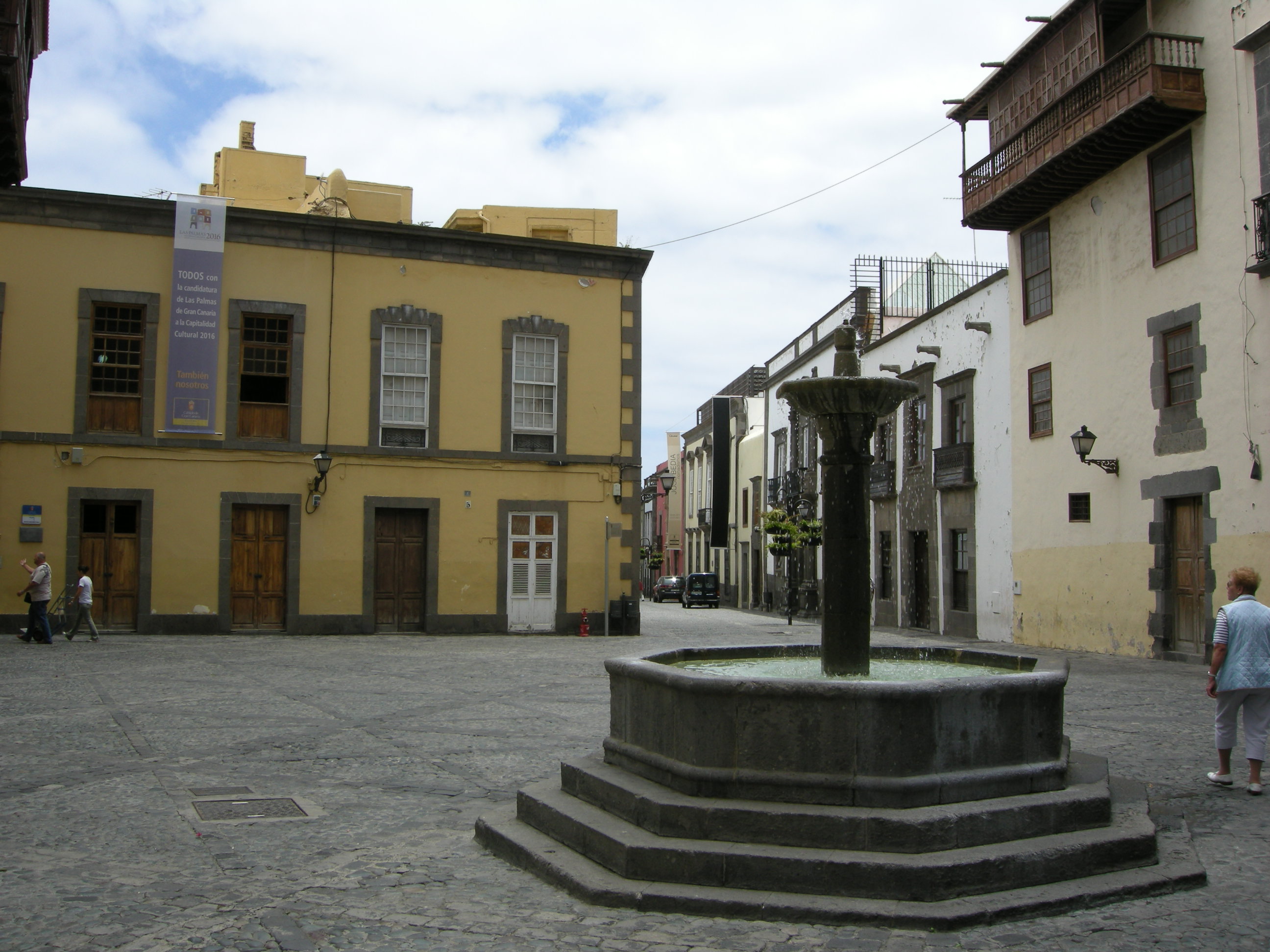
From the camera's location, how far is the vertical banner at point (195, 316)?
2080 cm

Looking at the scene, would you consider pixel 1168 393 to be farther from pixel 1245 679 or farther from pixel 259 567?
pixel 259 567

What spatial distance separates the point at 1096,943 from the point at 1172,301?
14827 mm

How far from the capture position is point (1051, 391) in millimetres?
20766

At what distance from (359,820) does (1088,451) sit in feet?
50.7

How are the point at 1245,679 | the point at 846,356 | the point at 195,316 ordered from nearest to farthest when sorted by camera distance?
the point at 1245,679 < the point at 846,356 < the point at 195,316

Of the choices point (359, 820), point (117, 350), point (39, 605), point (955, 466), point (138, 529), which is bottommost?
point (359, 820)

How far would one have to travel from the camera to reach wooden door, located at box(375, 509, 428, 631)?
22.2 meters

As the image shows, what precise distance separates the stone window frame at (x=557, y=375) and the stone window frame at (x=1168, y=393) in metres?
11.0

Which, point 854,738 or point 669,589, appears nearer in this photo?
point 854,738

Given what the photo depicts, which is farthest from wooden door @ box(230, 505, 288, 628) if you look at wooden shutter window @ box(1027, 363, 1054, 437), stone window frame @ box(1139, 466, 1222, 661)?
stone window frame @ box(1139, 466, 1222, 661)

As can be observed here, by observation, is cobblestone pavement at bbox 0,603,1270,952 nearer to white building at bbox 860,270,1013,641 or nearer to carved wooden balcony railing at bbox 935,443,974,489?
white building at bbox 860,270,1013,641

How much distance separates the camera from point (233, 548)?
21.2 meters

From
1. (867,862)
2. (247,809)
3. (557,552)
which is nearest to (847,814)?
(867,862)

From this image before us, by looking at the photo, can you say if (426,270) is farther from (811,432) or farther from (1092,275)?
(811,432)
